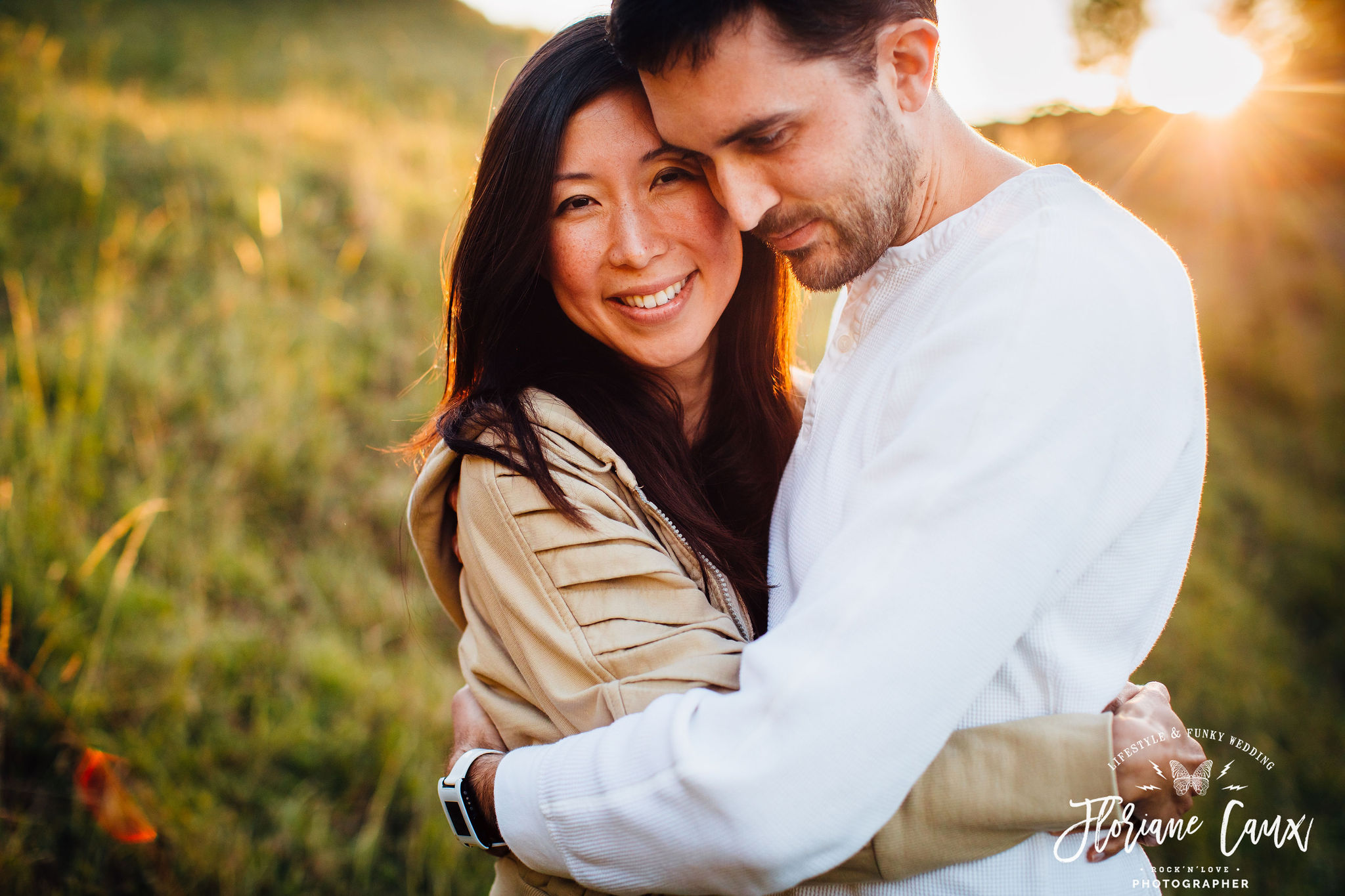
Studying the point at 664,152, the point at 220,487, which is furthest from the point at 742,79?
the point at 220,487

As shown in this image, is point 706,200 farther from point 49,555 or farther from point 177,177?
point 177,177

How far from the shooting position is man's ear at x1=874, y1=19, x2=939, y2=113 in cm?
156

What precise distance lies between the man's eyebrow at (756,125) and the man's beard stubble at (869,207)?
166 millimetres

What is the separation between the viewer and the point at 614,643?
1.46 metres

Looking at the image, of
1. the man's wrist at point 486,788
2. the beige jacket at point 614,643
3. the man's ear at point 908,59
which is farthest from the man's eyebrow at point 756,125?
the man's wrist at point 486,788

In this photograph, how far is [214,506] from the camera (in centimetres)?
364

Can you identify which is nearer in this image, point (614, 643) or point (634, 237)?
point (614, 643)

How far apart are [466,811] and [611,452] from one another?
807 millimetres

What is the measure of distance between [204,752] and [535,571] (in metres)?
2.03

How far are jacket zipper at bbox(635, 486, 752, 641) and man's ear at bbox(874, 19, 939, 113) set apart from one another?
3.23 feet

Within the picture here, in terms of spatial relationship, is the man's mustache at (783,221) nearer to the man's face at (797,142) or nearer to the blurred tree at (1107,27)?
the man's face at (797,142)

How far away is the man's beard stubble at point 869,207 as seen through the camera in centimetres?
158

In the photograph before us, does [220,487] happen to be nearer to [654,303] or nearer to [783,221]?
[654,303]

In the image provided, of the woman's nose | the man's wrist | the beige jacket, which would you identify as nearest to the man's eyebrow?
the woman's nose
